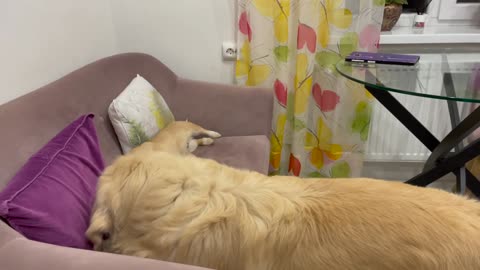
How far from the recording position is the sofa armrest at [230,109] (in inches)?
79.7

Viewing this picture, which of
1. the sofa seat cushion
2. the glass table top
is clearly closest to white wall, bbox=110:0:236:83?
the sofa seat cushion

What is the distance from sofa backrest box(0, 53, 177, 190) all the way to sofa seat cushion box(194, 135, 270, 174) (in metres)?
0.40

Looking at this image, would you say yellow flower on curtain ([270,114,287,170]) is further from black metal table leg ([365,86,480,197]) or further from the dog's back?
the dog's back

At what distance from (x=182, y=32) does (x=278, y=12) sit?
58 centimetres

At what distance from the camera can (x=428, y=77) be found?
5.42 ft

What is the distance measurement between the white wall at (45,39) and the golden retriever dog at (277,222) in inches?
29.1

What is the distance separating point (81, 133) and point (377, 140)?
1.70 m

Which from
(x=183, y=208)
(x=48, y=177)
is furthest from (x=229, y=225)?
(x=48, y=177)

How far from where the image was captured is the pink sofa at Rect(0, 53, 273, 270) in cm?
81

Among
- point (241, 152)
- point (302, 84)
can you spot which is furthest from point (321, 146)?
point (241, 152)

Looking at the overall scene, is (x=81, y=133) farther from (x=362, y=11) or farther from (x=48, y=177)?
(x=362, y=11)

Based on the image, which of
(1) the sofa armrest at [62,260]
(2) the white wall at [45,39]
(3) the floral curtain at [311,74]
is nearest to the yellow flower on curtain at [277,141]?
(3) the floral curtain at [311,74]

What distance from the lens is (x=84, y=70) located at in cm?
168

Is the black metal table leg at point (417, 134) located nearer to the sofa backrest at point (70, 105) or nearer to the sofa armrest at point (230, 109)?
the sofa armrest at point (230, 109)
